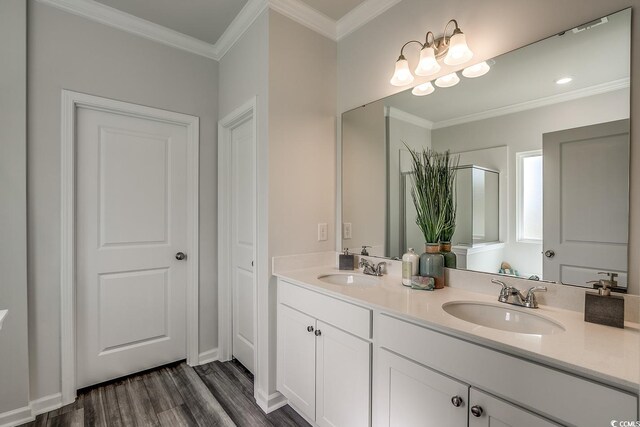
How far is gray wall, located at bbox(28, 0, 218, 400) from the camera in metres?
1.89

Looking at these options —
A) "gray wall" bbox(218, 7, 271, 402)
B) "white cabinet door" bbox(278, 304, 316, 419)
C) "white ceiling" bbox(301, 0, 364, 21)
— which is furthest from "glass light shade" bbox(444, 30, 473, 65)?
"white cabinet door" bbox(278, 304, 316, 419)

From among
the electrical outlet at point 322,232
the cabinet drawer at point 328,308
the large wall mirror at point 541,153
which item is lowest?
the cabinet drawer at point 328,308

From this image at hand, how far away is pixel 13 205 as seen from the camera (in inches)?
70.0

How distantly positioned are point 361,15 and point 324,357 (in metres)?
2.14

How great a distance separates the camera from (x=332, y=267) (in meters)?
2.14

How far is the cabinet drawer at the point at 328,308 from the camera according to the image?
1.38m

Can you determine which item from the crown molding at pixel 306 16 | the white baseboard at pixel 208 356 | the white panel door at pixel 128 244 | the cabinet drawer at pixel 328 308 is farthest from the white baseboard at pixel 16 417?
the crown molding at pixel 306 16

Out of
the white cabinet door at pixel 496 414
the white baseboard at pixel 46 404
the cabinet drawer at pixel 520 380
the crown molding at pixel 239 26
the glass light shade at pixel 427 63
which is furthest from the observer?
the crown molding at pixel 239 26

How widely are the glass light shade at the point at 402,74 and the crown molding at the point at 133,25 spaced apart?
164 centimetres

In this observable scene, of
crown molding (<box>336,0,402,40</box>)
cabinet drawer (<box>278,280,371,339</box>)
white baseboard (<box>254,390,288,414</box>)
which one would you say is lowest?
white baseboard (<box>254,390,288,414</box>)

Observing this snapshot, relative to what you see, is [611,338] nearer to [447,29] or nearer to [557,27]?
[557,27]

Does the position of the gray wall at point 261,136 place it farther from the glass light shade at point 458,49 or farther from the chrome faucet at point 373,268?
the glass light shade at point 458,49

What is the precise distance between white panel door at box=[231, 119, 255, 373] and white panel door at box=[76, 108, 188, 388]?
397 mm

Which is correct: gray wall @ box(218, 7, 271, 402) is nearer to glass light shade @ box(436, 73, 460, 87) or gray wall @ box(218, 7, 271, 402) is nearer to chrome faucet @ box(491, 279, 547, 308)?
glass light shade @ box(436, 73, 460, 87)
